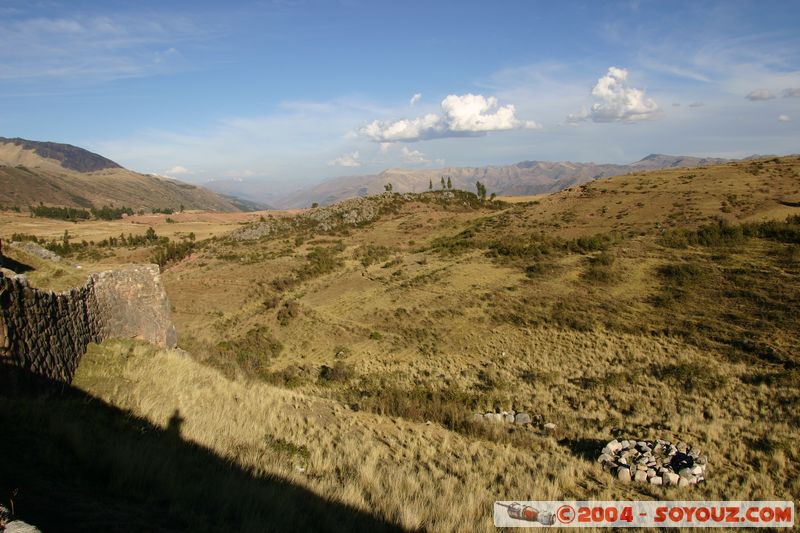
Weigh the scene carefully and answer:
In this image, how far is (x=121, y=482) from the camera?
4.71m

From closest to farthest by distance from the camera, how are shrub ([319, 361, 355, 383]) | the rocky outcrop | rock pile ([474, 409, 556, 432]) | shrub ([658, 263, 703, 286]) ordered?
rock pile ([474, 409, 556, 432])
shrub ([319, 361, 355, 383])
shrub ([658, 263, 703, 286])
the rocky outcrop

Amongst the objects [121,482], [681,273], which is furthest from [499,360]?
[121,482]

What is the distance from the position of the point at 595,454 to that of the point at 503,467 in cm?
252

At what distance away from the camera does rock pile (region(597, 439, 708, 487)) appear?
8016 mm

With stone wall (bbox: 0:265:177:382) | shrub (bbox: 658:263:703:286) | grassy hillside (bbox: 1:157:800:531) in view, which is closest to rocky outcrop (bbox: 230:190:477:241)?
grassy hillside (bbox: 1:157:800:531)

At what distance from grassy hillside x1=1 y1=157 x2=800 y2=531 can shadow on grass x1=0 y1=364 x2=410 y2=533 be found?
553mm

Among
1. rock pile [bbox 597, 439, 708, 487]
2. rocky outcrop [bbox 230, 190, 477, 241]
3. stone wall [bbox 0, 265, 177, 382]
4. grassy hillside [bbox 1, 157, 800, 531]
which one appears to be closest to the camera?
stone wall [bbox 0, 265, 177, 382]

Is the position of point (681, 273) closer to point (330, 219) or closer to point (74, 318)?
point (74, 318)

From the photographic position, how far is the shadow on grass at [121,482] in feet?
12.1

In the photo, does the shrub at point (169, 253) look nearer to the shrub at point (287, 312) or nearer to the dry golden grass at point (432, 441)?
the shrub at point (287, 312)

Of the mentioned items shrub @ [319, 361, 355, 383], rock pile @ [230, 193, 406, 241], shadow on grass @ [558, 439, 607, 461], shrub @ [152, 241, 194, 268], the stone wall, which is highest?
rock pile @ [230, 193, 406, 241]

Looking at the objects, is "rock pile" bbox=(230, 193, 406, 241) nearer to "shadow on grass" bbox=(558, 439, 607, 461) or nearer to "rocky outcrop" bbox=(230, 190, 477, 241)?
"rocky outcrop" bbox=(230, 190, 477, 241)

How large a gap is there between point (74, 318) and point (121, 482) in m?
5.37

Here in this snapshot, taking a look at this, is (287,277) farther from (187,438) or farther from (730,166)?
(730,166)
